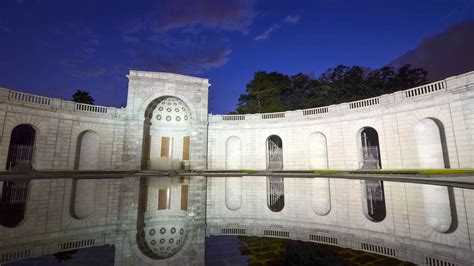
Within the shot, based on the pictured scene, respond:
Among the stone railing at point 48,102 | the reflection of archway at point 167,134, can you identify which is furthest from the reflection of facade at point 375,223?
the reflection of archway at point 167,134

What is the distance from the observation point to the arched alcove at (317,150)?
28.3 metres

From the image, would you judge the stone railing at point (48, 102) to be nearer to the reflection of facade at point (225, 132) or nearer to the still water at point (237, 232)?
the reflection of facade at point (225, 132)

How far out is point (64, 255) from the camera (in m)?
3.91

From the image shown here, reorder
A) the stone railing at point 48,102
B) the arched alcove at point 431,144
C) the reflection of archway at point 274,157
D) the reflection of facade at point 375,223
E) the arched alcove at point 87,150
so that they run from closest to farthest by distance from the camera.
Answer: the reflection of facade at point 375,223, the arched alcove at point 431,144, the stone railing at point 48,102, the arched alcove at point 87,150, the reflection of archway at point 274,157

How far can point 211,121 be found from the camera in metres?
33.4

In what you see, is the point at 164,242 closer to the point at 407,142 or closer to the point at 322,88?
the point at 407,142

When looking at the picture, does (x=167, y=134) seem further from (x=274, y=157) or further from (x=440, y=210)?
(x=440, y=210)

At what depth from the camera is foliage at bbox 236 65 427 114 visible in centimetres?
3916

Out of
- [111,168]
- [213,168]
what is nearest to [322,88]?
[213,168]

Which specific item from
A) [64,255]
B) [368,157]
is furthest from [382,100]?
[64,255]

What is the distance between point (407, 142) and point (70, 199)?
81.2 ft

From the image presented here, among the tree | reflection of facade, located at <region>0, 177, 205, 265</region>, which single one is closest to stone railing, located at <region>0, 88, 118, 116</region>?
the tree

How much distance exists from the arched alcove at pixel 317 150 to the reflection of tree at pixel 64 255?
26.9 m

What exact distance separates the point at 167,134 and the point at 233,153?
959 centimetres
